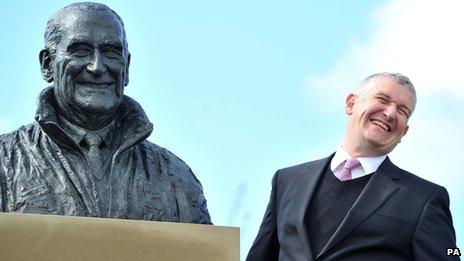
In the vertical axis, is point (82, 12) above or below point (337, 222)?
above

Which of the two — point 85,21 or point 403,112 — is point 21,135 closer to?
point 85,21

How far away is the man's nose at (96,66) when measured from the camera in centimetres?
513

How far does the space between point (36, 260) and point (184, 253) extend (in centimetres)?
70

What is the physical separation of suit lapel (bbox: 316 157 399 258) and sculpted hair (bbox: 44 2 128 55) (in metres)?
1.53

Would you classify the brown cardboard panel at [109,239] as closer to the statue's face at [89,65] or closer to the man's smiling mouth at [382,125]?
the statue's face at [89,65]

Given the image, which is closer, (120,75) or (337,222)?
(337,222)

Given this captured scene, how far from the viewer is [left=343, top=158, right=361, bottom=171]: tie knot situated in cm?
468

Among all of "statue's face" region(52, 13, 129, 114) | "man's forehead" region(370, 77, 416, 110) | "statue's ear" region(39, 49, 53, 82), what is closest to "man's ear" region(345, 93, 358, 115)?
"man's forehead" region(370, 77, 416, 110)

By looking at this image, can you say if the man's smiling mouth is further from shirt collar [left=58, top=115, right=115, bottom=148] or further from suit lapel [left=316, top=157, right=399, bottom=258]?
shirt collar [left=58, top=115, right=115, bottom=148]

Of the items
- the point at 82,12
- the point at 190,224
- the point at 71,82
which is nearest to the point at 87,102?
the point at 71,82

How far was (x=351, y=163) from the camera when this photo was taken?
4.68 m

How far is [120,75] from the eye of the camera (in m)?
5.22

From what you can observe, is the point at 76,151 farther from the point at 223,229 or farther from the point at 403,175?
the point at 403,175

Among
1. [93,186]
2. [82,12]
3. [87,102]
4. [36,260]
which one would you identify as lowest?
[36,260]
